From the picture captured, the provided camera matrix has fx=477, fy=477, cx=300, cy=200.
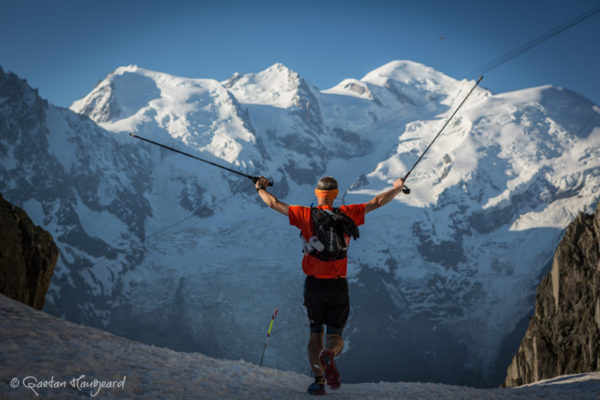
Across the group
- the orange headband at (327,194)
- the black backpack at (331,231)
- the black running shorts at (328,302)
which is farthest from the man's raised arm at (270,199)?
the black running shorts at (328,302)

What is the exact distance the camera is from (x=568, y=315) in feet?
74.9

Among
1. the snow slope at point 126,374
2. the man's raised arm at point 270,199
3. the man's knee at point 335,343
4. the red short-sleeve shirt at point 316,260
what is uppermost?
the man's raised arm at point 270,199

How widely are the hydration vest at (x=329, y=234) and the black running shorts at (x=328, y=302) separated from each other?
12.3 inches

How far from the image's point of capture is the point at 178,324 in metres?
158

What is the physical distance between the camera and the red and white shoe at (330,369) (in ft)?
17.3

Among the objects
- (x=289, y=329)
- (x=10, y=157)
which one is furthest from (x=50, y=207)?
(x=289, y=329)

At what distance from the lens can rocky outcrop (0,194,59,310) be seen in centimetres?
1095

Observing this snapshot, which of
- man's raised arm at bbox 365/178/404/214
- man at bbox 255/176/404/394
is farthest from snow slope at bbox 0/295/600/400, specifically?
man's raised arm at bbox 365/178/404/214

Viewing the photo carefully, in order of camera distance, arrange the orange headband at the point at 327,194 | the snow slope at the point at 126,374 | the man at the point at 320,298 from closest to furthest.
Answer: the snow slope at the point at 126,374 → the man at the point at 320,298 → the orange headband at the point at 327,194

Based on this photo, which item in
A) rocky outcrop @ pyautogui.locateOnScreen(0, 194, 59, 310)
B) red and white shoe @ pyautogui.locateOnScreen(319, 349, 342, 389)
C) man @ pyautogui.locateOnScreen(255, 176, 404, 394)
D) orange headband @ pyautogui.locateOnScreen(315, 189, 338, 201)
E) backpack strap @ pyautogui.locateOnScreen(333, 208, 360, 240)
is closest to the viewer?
red and white shoe @ pyautogui.locateOnScreen(319, 349, 342, 389)

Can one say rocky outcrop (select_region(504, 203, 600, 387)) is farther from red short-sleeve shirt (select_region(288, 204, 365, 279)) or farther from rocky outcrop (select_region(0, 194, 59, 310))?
rocky outcrop (select_region(0, 194, 59, 310))

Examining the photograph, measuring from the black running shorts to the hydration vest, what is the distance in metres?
0.31

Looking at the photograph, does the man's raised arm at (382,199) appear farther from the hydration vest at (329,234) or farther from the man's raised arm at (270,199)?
the man's raised arm at (270,199)

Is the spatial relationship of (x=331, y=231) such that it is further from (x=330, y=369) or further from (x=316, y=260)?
(x=330, y=369)
